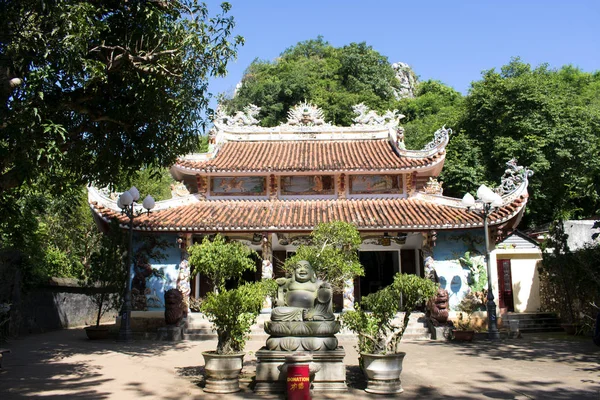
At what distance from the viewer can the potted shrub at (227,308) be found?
672 centimetres

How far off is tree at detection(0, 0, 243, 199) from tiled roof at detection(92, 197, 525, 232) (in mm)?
5195

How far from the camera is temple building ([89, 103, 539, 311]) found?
48.3ft

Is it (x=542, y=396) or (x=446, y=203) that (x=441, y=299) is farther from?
(x=542, y=396)

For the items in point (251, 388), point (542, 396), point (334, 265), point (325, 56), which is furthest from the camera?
point (325, 56)

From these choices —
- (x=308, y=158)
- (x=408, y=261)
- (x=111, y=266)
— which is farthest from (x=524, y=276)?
(x=111, y=266)

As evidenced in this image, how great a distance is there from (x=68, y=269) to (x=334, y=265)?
57.7ft

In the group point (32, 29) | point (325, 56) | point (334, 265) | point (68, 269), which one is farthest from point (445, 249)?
point (325, 56)

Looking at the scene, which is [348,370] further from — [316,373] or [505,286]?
[505,286]

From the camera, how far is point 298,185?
17.0 meters

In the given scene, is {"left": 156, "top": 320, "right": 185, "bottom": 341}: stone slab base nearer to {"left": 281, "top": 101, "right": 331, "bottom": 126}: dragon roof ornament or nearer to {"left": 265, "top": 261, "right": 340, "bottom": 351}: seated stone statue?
{"left": 265, "top": 261, "right": 340, "bottom": 351}: seated stone statue

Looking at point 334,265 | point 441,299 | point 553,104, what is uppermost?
point 553,104

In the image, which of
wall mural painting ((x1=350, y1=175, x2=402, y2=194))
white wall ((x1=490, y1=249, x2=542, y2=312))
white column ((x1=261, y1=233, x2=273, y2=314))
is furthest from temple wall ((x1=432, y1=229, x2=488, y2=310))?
white wall ((x1=490, y1=249, x2=542, y2=312))

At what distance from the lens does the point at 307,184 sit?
17.0m

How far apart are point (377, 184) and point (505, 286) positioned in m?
7.79
